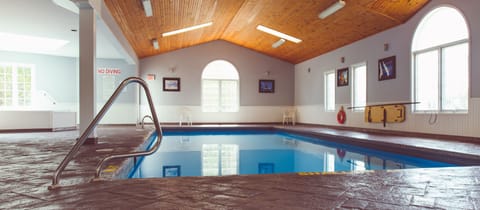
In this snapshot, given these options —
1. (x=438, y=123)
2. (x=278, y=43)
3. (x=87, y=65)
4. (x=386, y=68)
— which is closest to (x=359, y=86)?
(x=386, y=68)

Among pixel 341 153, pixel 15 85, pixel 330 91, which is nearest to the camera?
pixel 341 153

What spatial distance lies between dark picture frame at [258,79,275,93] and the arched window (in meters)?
0.96

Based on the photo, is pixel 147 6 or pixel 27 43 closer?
pixel 147 6

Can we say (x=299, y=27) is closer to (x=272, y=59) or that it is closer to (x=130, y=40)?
(x=272, y=59)

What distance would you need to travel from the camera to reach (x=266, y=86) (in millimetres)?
12336

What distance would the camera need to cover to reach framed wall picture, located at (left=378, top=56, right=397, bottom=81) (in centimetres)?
730

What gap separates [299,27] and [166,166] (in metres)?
5.93

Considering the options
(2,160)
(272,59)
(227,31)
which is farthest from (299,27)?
(2,160)

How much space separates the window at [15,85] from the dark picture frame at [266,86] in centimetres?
813

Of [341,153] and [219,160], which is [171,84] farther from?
[341,153]

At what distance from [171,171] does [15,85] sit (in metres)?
8.44

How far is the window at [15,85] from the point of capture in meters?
9.30

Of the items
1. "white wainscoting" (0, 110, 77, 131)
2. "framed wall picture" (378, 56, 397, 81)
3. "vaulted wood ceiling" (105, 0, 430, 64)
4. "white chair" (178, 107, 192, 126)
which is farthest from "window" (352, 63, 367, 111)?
"white wainscoting" (0, 110, 77, 131)

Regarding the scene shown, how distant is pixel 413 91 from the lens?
22.3 feet
